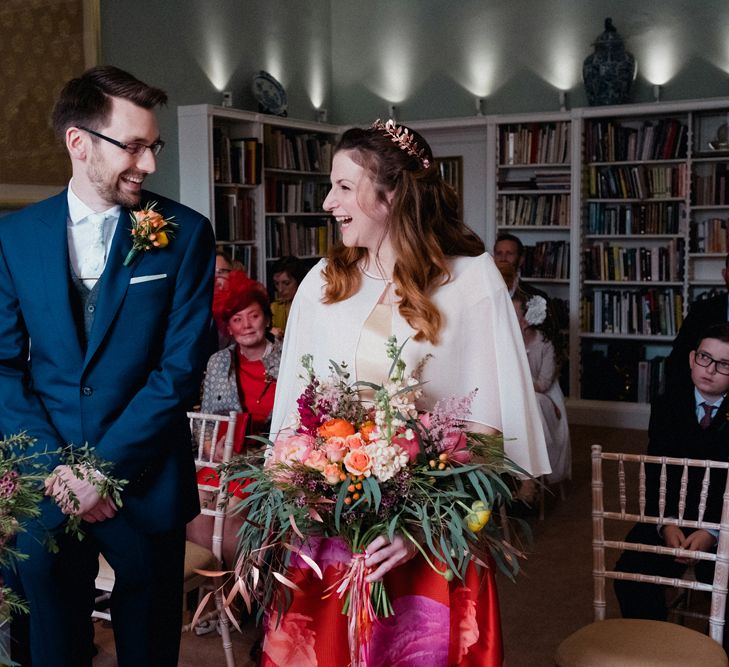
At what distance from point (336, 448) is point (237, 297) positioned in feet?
8.17

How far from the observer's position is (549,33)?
819 cm

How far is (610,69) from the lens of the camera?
300 inches

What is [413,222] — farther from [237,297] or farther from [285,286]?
[285,286]

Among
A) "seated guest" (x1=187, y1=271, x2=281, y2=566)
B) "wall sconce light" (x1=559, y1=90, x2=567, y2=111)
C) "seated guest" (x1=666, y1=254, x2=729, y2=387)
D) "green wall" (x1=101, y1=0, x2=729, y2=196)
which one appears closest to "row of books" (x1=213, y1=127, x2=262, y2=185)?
"green wall" (x1=101, y1=0, x2=729, y2=196)

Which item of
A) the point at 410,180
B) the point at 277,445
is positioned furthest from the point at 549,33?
the point at 277,445

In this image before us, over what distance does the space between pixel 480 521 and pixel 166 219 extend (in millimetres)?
1126

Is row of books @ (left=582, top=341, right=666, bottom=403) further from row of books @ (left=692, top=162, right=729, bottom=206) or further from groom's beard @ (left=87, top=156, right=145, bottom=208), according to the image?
groom's beard @ (left=87, top=156, right=145, bottom=208)

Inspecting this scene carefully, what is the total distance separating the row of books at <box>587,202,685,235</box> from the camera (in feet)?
24.9

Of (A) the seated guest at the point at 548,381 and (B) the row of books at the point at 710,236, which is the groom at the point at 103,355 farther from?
(B) the row of books at the point at 710,236

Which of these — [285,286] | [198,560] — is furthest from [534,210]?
[198,560]

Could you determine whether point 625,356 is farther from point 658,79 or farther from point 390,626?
point 390,626

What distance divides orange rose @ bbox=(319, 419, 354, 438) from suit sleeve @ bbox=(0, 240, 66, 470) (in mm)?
751

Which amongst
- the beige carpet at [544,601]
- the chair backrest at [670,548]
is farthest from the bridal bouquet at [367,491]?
the beige carpet at [544,601]

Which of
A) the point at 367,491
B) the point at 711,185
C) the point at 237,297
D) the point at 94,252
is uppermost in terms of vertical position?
the point at 711,185
